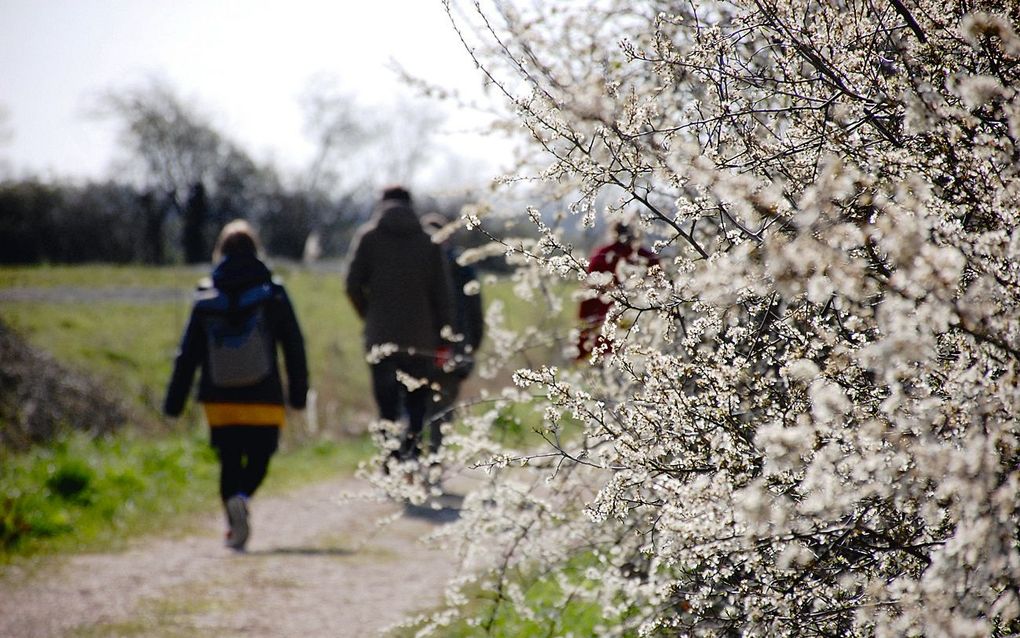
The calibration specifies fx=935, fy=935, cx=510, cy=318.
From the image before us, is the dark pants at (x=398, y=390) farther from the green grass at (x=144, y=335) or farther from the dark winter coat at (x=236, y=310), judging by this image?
the green grass at (x=144, y=335)

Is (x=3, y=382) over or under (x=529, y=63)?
under

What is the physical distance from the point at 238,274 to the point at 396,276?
1578mm

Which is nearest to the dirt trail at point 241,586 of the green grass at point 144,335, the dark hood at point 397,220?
the dark hood at point 397,220

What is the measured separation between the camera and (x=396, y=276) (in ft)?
24.6

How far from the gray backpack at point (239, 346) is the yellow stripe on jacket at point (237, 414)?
142 millimetres

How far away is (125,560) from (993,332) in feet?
18.0

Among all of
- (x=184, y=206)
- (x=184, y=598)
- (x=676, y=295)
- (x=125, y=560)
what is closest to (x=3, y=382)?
(x=125, y=560)

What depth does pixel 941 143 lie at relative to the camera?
6.72 ft

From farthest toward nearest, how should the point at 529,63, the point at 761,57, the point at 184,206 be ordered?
the point at 184,206 → the point at 761,57 → the point at 529,63

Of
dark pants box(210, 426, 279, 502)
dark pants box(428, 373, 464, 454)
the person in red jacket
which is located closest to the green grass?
dark pants box(428, 373, 464, 454)

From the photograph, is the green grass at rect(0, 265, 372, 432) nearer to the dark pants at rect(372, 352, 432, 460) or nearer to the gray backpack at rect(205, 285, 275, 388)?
the dark pants at rect(372, 352, 432, 460)

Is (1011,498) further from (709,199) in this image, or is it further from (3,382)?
(3,382)

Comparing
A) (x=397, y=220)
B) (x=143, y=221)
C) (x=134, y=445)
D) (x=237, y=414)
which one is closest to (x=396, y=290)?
(x=397, y=220)

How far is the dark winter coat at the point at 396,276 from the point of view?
24.6 feet
